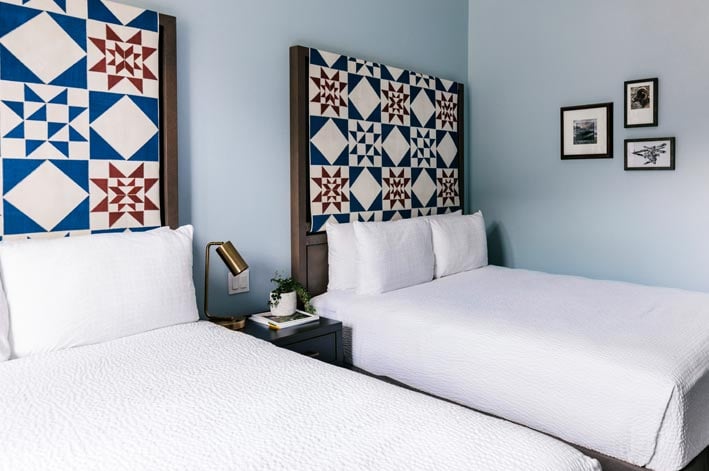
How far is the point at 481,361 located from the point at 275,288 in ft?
3.72

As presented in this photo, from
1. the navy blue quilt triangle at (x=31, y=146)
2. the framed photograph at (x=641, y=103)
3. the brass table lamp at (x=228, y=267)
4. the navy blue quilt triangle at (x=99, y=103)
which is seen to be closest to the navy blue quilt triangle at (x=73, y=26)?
the navy blue quilt triangle at (x=99, y=103)

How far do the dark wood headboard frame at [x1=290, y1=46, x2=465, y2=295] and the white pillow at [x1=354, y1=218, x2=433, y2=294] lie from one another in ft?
0.82

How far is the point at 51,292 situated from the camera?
1.78 meters

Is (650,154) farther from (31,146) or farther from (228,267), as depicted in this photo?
(31,146)

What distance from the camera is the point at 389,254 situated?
290cm

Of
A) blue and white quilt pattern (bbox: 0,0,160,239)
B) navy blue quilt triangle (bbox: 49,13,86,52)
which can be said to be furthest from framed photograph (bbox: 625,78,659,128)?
navy blue quilt triangle (bbox: 49,13,86,52)

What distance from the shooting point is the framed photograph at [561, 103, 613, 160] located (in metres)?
3.41

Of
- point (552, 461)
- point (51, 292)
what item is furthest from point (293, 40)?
point (552, 461)

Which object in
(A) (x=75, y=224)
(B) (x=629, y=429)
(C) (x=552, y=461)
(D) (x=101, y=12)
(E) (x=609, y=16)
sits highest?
(E) (x=609, y=16)

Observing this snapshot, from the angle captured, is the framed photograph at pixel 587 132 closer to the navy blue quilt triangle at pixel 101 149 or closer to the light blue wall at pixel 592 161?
the light blue wall at pixel 592 161

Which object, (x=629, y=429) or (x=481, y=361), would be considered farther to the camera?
(x=481, y=361)

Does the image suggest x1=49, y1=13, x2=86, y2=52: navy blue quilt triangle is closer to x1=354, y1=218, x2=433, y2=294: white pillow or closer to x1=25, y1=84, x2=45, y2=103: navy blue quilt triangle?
x1=25, y1=84, x2=45, y2=103: navy blue quilt triangle

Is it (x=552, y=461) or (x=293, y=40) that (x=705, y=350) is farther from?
(x=293, y=40)

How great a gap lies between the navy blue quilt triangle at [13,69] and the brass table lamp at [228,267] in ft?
2.97
